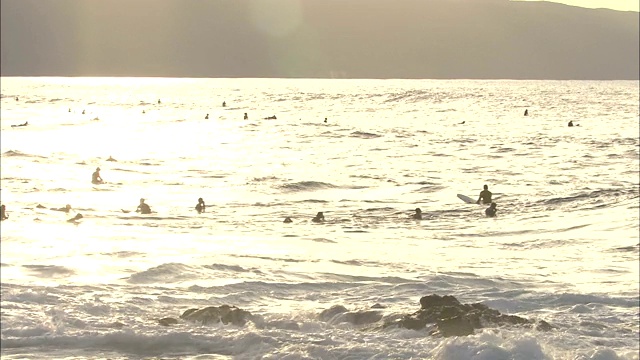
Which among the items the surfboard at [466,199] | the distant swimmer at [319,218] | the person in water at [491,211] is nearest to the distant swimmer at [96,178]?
the distant swimmer at [319,218]

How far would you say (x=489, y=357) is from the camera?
13.0 meters

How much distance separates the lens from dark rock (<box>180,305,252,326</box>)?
49.1 ft

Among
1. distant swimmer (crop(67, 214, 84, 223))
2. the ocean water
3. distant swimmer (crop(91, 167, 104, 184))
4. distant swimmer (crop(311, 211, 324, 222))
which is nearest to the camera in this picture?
the ocean water

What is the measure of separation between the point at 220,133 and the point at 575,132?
26719 mm

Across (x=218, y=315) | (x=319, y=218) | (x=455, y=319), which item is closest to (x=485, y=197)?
(x=319, y=218)

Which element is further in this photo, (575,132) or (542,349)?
(575,132)

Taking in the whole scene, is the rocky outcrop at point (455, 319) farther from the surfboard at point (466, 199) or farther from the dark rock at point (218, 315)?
the surfboard at point (466, 199)

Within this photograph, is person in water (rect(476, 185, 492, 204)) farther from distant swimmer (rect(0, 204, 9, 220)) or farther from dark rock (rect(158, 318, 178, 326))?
dark rock (rect(158, 318, 178, 326))

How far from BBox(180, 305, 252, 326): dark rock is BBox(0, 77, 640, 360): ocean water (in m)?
0.37

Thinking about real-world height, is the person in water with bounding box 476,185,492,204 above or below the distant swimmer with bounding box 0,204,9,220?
above

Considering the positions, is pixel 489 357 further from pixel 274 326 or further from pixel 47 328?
pixel 47 328

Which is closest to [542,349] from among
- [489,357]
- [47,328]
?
[489,357]

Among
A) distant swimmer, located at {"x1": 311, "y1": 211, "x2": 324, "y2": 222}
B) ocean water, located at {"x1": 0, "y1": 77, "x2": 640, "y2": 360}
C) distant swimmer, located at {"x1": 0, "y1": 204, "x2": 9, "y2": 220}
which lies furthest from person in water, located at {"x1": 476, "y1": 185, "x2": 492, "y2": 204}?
distant swimmer, located at {"x1": 0, "y1": 204, "x2": 9, "y2": 220}

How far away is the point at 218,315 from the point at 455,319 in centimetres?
381
